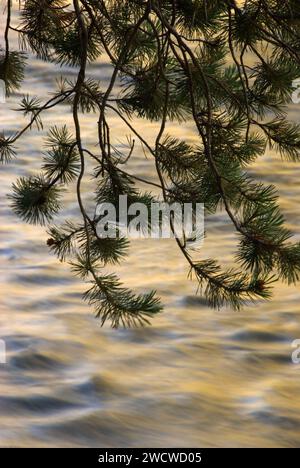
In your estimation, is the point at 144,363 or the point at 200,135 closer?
the point at 200,135

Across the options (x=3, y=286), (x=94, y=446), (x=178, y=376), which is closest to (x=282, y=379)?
(x=178, y=376)

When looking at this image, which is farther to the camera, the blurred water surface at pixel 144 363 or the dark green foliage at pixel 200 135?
the blurred water surface at pixel 144 363

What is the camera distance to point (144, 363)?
6.46 ft

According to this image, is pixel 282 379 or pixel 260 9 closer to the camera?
pixel 260 9

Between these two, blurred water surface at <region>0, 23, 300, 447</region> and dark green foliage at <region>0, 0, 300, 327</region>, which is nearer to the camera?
dark green foliage at <region>0, 0, 300, 327</region>

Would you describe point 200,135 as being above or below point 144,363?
above

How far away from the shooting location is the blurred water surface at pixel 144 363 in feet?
5.71

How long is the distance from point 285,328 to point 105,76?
1680mm

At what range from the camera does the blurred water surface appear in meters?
1.74

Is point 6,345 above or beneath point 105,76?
beneath

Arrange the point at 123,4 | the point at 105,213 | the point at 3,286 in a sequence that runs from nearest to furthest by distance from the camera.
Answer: the point at 105,213, the point at 123,4, the point at 3,286
